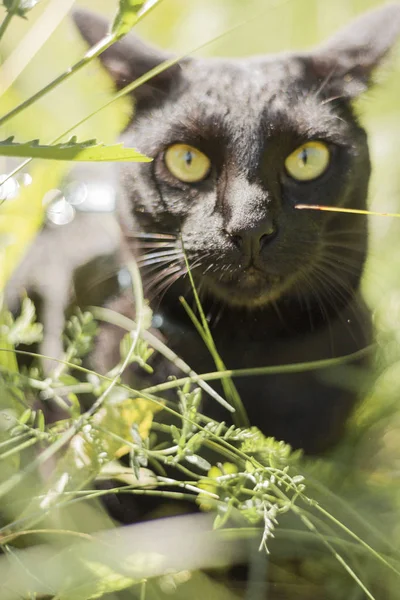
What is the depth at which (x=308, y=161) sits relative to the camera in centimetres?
90

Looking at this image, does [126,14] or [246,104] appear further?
[246,104]

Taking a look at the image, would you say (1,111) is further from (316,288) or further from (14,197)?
(316,288)

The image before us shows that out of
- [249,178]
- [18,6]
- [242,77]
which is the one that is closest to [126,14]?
[18,6]

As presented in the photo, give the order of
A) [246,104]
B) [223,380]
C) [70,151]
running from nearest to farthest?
1. [70,151]
2. [223,380]
3. [246,104]

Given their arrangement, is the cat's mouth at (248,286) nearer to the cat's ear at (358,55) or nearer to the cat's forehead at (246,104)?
the cat's forehead at (246,104)

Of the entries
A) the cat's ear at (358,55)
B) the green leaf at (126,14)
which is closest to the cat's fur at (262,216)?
the cat's ear at (358,55)

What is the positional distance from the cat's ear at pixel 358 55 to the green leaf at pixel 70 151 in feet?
1.82

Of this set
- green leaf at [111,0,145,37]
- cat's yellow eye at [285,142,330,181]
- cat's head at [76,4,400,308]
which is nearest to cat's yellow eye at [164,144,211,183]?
cat's head at [76,4,400,308]

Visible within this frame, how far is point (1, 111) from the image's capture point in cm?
93

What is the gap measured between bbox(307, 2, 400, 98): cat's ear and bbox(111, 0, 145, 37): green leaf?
1.59ft

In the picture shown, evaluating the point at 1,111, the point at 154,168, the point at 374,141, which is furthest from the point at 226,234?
the point at 374,141

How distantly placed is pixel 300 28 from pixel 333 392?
29.4 inches

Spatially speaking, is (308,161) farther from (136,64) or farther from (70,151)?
(70,151)

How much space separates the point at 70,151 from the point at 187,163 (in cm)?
42
